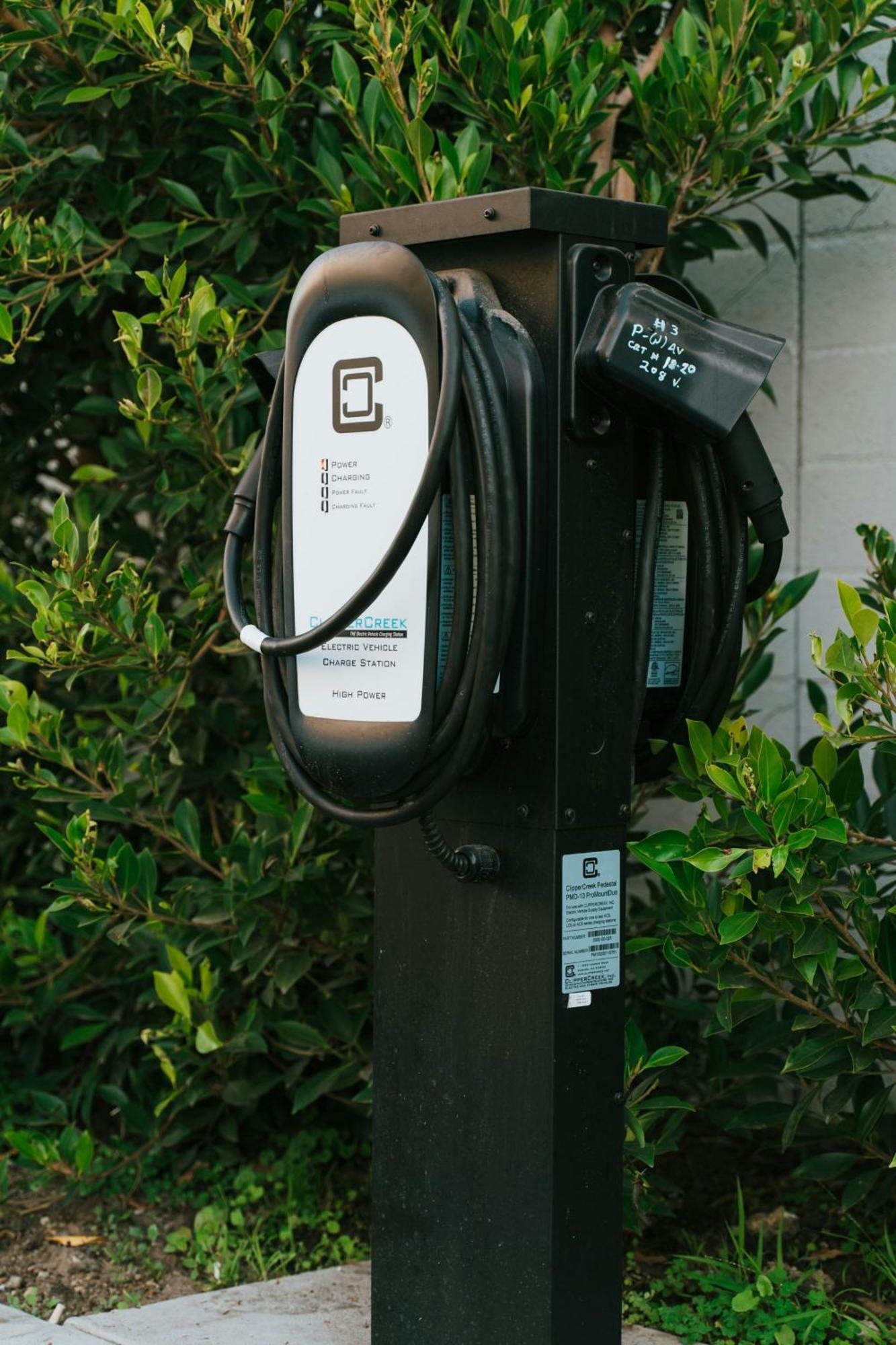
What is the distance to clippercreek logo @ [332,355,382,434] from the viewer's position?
2438 mm

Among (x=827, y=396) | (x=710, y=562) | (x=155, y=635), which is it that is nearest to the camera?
(x=710, y=562)

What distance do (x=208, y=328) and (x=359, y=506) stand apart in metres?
0.98

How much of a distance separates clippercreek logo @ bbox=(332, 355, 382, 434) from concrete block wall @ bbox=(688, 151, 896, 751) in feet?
6.26

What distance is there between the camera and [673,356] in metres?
2.44

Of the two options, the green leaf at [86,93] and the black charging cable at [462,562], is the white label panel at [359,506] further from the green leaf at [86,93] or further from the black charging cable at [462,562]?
the green leaf at [86,93]

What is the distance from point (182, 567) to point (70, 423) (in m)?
0.92

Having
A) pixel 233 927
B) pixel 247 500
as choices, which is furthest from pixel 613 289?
pixel 233 927

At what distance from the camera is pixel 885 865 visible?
389 centimetres

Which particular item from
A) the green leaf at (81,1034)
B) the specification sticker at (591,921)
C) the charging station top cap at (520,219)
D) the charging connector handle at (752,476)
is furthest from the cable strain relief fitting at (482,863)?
the green leaf at (81,1034)

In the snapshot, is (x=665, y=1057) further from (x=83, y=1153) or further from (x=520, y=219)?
(x=83, y=1153)

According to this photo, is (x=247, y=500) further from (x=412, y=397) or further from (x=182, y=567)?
(x=182, y=567)

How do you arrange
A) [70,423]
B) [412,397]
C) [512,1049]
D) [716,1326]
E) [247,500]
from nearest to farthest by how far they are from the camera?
1. [412,397]
2. [512,1049]
3. [247,500]
4. [716,1326]
5. [70,423]

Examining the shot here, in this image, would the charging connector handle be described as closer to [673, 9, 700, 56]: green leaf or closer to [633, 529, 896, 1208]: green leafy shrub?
[633, 529, 896, 1208]: green leafy shrub

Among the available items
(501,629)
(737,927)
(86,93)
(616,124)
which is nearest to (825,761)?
(737,927)
